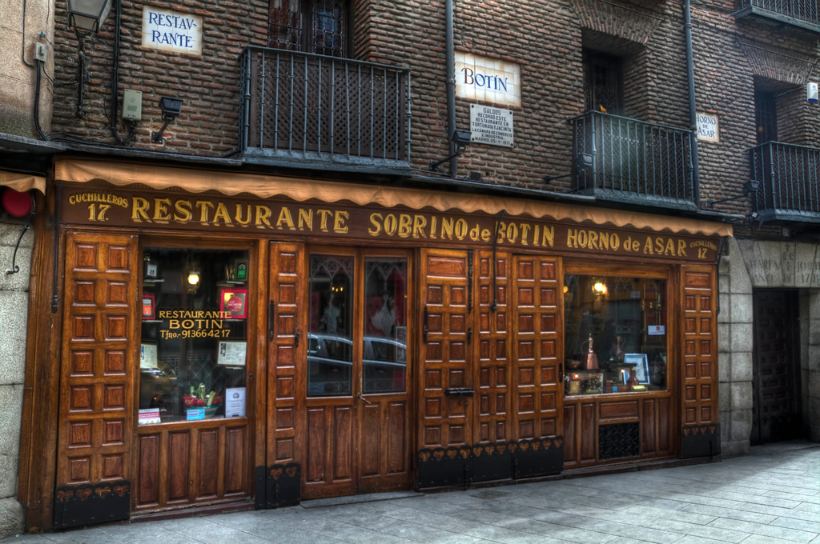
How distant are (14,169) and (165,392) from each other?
2.57 metres

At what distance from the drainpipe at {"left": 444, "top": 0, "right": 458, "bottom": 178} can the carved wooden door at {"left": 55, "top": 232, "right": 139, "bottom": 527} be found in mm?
4041

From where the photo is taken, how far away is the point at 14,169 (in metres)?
6.04

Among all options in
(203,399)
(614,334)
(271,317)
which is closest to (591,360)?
(614,334)

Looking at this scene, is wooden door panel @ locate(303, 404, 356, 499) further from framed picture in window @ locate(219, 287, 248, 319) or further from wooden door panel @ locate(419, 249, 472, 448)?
framed picture in window @ locate(219, 287, 248, 319)

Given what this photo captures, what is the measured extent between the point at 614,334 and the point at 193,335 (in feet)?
19.7

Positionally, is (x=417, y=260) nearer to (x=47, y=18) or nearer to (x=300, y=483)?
(x=300, y=483)

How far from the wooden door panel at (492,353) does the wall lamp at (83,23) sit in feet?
15.5

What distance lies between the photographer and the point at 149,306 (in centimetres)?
693

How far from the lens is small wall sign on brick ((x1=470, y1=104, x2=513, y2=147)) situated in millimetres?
8945

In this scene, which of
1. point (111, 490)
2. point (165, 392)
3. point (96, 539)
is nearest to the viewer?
point (96, 539)

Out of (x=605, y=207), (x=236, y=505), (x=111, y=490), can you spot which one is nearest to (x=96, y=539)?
(x=111, y=490)

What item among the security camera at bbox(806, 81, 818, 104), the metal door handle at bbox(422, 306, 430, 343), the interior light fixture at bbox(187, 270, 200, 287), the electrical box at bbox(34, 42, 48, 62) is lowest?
the metal door handle at bbox(422, 306, 430, 343)

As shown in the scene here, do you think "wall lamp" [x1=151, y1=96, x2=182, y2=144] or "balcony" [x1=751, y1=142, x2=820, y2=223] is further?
"balcony" [x1=751, y1=142, x2=820, y2=223]

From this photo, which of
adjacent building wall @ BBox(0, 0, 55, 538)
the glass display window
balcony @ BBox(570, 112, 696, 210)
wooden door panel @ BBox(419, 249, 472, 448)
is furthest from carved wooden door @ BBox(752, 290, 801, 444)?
adjacent building wall @ BBox(0, 0, 55, 538)
